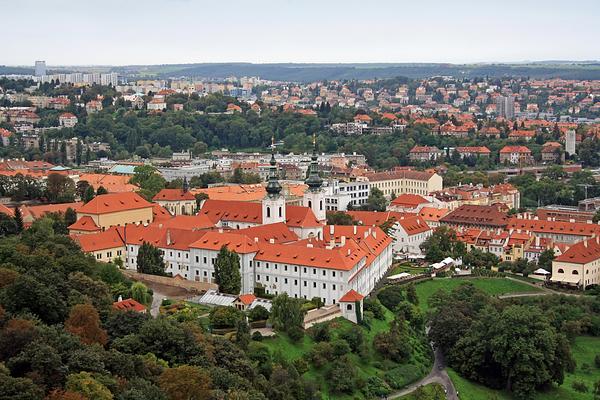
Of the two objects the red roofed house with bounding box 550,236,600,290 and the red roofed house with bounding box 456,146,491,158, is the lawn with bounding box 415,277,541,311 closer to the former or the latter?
the red roofed house with bounding box 550,236,600,290

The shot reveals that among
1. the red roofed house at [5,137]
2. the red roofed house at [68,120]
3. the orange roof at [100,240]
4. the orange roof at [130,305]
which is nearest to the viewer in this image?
the orange roof at [130,305]

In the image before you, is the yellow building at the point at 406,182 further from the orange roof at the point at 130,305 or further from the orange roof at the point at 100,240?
the orange roof at the point at 130,305

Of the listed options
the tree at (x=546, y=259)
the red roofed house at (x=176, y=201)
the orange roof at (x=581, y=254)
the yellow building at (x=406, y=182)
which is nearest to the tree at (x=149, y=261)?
the red roofed house at (x=176, y=201)

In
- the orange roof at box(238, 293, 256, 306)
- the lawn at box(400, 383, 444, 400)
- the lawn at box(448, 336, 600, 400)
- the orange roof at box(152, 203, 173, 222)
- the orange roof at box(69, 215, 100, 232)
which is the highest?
the orange roof at box(69, 215, 100, 232)

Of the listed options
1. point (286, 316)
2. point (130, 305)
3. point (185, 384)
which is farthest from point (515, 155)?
point (185, 384)

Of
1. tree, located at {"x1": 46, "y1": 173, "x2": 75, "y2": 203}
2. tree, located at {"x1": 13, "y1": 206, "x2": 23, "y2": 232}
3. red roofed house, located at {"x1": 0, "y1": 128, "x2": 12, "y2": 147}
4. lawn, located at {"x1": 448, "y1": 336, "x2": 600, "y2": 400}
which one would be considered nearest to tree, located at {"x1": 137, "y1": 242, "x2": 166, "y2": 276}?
tree, located at {"x1": 13, "y1": 206, "x2": 23, "y2": 232}

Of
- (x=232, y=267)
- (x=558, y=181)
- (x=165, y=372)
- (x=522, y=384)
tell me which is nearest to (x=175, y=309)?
(x=232, y=267)

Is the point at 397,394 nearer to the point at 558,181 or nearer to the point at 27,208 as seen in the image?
the point at 27,208
